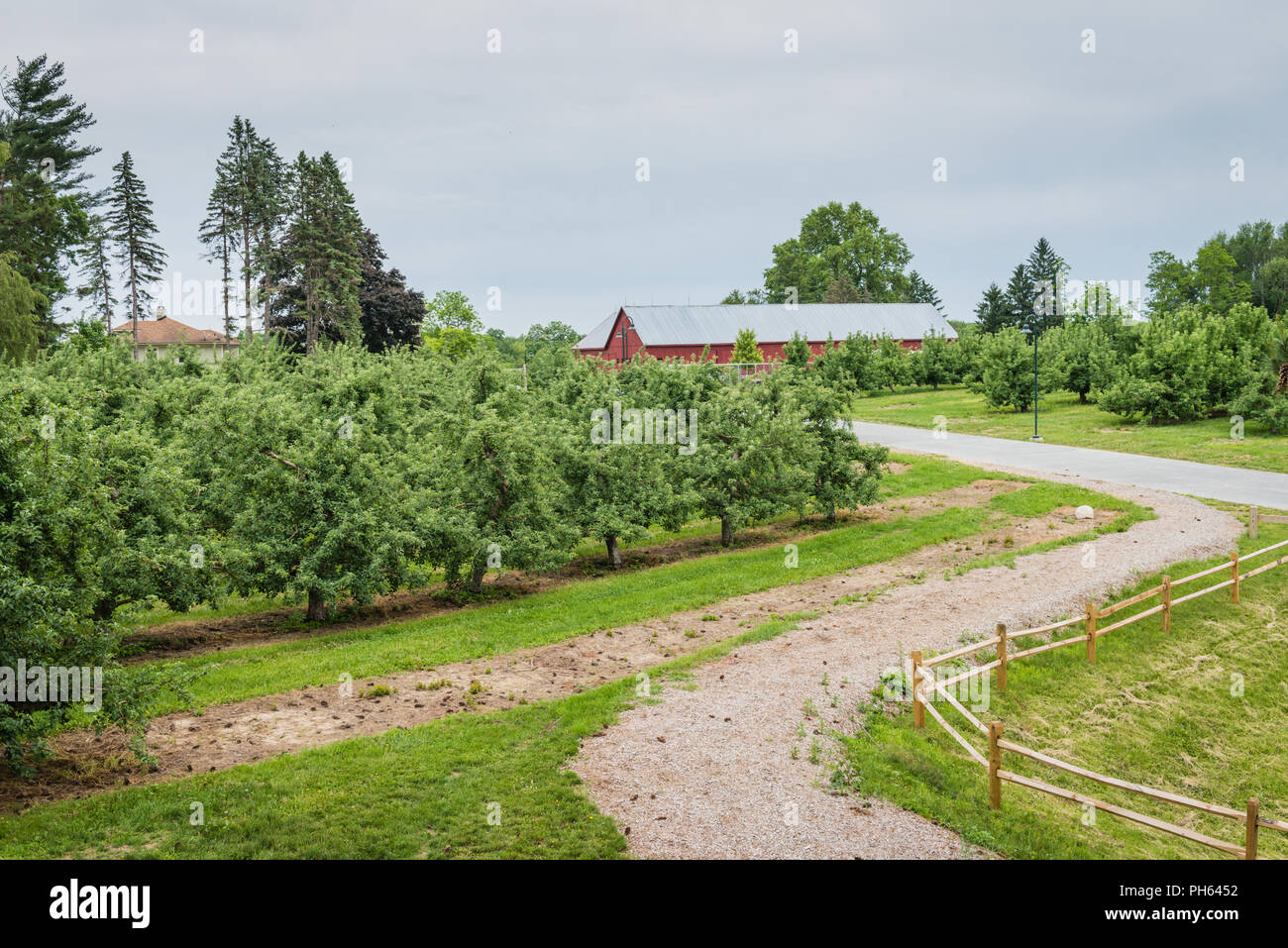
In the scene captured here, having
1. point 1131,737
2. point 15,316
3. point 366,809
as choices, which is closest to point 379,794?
point 366,809

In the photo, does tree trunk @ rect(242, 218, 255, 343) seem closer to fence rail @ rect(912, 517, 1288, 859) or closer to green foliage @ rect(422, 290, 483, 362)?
green foliage @ rect(422, 290, 483, 362)

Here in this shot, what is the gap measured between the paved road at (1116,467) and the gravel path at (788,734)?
7.86 meters

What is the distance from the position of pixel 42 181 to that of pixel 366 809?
5963cm

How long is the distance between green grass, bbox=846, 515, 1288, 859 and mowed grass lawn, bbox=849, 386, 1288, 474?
1428 centimetres

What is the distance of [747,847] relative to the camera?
8.19 metres

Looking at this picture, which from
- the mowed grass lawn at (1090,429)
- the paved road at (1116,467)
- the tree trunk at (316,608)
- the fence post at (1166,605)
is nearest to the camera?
the fence post at (1166,605)

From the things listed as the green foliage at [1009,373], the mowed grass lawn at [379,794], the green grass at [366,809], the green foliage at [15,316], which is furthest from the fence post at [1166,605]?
the green foliage at [15,316]

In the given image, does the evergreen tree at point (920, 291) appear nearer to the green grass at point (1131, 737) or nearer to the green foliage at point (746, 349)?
the green foliage at point (746, 349)

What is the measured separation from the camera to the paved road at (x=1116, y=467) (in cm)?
2503

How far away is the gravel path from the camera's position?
848cm

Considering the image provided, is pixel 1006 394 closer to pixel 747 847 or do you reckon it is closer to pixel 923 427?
pixel 923 427

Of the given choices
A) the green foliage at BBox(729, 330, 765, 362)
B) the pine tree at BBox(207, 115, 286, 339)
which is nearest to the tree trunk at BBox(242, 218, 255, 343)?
the pine tree at BBox(207, 115, 286, 339)
